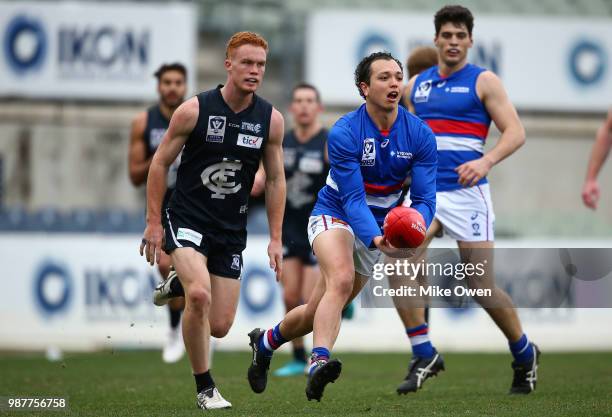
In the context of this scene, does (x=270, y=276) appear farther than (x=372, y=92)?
Yes

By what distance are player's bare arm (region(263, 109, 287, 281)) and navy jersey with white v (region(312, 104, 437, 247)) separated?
1.11 ft

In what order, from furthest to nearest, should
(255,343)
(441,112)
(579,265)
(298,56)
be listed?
(298,56)
(579,265)
(441,112)
(255,343)

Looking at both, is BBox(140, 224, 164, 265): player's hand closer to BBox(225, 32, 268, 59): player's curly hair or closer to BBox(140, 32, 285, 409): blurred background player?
BBox(140, 32, 285, 409): blurred background player

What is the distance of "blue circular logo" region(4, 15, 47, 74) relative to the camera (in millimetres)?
16953

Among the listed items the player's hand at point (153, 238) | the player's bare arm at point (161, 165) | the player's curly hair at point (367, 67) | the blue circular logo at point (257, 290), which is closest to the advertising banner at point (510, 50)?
the blue circular logo at point (257, 290)

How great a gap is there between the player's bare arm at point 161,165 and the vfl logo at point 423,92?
2059mm

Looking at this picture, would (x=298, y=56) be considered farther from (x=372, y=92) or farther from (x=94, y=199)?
(x=372, y=92)

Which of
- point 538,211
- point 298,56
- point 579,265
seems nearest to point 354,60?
point 298,56

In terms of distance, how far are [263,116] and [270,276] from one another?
23.0 ft

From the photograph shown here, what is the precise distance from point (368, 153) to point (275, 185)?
771 mm

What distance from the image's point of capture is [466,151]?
8.81 metres

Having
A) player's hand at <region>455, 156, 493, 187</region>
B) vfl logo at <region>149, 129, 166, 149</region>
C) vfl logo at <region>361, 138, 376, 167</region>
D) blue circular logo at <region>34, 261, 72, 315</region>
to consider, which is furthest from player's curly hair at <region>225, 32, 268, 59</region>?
blue circular logo at <region>34, 261, 72, 315</region>

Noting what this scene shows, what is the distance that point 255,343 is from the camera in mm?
7977

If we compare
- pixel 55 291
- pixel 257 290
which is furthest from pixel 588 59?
pixel 55 291
